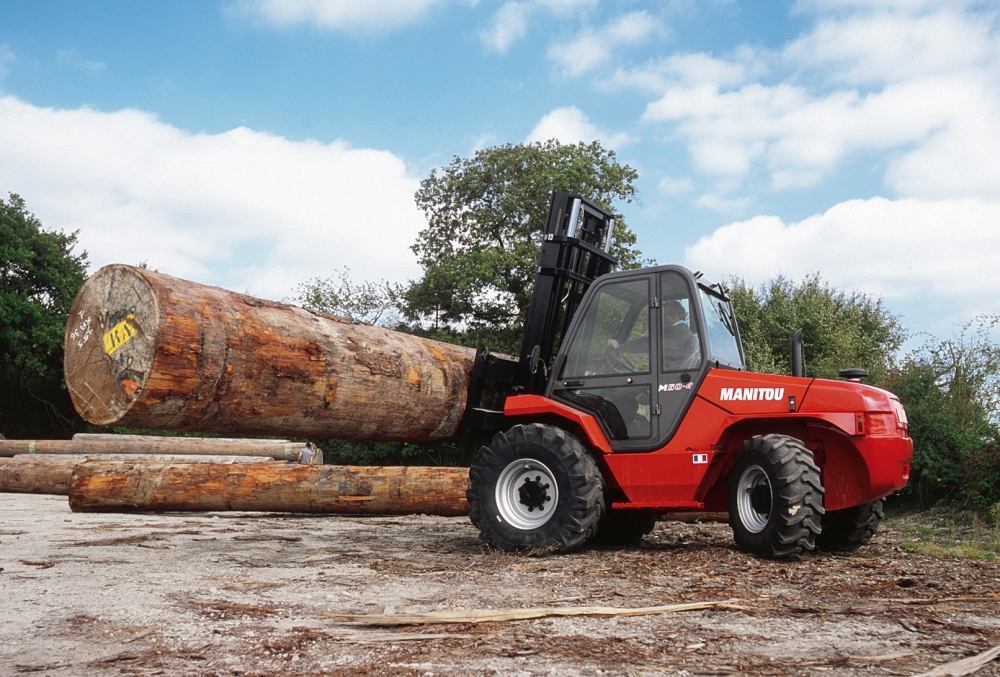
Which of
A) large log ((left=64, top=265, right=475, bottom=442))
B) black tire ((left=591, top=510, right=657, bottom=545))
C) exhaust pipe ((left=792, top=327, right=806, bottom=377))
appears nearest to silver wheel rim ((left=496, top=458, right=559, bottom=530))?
large log ((left=64, top=265, right=475, bottom=442))

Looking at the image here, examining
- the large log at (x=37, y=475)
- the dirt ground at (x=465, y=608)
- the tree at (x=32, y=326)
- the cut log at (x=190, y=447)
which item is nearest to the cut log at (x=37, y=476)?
the large log at (x=37, y=475)

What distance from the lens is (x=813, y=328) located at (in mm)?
26016

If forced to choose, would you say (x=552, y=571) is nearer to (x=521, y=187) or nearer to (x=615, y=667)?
(x=615, y=667)

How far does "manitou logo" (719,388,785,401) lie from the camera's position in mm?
6555

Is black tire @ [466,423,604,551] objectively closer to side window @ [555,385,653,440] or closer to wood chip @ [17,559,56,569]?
side window @ [555,385,653,440]

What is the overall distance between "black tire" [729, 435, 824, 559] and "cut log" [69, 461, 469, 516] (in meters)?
4.30

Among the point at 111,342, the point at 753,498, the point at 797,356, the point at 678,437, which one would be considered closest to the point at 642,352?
the point at 678,437

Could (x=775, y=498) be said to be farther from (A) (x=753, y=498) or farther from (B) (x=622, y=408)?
(B) (x=622, y=408)

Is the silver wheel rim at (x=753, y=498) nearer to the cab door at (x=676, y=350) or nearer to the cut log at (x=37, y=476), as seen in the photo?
→ the cab door at (x=676, y=350)

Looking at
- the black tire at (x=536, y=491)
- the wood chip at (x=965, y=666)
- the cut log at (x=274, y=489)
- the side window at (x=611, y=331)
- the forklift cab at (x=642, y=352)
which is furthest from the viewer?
the cut log at (x=274, y=489)

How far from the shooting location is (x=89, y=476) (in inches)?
415

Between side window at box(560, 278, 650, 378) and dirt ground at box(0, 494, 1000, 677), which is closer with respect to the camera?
dirt ground at box(0, 494, 1000, 677)

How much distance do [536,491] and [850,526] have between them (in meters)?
2.79

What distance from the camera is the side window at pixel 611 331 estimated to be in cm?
723
